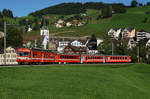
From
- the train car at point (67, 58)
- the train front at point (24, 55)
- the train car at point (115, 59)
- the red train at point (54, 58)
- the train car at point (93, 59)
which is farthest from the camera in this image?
the train car at point (115, 59)

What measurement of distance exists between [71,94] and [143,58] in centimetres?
9349

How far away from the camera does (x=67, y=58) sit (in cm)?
6169

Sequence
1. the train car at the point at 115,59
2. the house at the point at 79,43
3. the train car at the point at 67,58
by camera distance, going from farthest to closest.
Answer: the house at the point at 79,43 < the train car at the point at 115,59 < the train car at the point at 67,58

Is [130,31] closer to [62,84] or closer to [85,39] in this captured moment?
[85,39]

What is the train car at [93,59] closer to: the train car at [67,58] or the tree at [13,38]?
the train car at [67,58]

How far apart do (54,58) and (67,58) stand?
5.21 metres

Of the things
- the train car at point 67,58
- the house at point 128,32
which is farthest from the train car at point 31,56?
the house at point 128,32

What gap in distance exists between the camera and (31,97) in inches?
674

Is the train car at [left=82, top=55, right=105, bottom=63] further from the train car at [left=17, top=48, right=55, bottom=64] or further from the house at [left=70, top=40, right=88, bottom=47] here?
the house at [left=70, top=40, right=88, bottom=47]

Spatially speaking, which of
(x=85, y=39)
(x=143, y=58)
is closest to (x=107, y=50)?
(x=143, y=58)

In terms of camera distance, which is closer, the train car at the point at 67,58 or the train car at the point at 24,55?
the train car at the point at 24,55

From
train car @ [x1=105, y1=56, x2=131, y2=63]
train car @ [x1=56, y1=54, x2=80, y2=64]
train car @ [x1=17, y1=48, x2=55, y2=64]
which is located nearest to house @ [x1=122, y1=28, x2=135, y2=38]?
train car @ [x1=105, y1=56, x2=131, y2=63]

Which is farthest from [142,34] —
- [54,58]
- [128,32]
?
[54,58]

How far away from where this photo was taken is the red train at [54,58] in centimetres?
4775
